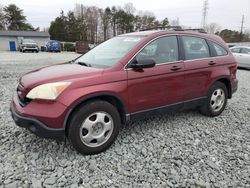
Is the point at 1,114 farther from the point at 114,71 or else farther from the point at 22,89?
the point at 114,71

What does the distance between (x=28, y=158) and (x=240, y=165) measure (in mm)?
2790

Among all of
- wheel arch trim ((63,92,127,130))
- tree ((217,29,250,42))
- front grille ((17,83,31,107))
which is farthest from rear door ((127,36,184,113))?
tree ((217,29,250,42))

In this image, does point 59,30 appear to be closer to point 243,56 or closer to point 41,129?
point 243,56

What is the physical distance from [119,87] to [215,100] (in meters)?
2.38

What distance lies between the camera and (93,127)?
9.59 ft

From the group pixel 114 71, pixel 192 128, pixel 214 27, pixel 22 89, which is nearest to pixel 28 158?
pixel 22 89

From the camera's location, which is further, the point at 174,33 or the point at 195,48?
the point at 195,48

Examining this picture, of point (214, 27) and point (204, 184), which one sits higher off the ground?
point (214, 27)

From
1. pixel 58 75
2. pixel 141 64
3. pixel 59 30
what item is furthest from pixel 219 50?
pixel 59 30

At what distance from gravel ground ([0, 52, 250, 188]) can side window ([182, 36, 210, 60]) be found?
4.18 ft

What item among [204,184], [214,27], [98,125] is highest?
[214,27]

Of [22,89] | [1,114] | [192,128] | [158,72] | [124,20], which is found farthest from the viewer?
[124,20]

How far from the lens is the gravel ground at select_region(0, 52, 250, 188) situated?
254 cm

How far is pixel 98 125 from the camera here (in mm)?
2963
